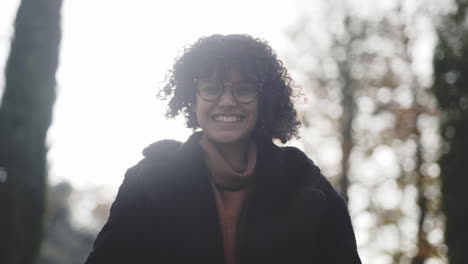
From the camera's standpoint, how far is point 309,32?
15945 millimetres

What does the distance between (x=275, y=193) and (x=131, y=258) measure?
81cm

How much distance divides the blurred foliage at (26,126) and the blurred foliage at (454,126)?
878cm

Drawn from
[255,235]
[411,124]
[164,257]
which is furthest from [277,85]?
[411,124]

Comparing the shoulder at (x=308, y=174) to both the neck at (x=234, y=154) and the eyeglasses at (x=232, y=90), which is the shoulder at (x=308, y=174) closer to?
the neck at (x=234, y=154)

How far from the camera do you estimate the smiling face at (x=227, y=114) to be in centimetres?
276

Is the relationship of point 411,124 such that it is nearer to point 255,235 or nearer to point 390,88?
point 390,88

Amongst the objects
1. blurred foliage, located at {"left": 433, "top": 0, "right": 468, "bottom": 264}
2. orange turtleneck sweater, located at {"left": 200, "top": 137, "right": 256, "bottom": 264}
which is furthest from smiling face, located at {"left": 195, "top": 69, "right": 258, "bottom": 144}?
blurred foliage, located at {"left": 433, "top": 0, "right": 468, "bottom": 264}

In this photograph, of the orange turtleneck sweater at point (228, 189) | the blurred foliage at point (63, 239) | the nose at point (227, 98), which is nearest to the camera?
the orange turtleneck sweater at point (228, 189)

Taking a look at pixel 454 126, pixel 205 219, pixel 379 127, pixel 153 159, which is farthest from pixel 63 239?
pixel 205 219

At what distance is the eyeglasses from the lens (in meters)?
2.79

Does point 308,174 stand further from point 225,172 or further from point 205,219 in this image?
point 205,219

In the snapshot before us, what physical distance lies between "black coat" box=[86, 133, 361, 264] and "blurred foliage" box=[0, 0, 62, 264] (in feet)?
20.2

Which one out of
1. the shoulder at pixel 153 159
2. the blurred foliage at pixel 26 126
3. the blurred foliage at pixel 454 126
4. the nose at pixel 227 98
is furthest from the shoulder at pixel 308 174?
the blurred foliage at pixel 454 126

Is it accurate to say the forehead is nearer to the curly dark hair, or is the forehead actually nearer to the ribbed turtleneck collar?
the curly dark hair
